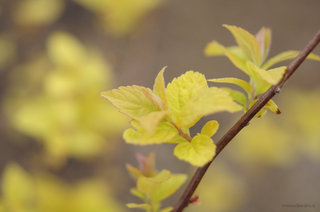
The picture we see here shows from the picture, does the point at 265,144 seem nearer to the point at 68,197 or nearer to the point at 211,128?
the point at 68,197

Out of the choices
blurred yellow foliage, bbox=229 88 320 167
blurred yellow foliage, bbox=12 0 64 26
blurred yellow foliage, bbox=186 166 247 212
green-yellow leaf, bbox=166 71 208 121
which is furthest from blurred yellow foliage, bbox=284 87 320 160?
green-yellow leaf, bbox=166 71 208 121

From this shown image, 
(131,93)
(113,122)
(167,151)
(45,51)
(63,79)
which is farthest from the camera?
(167,151)

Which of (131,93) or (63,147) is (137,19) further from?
(131,93)

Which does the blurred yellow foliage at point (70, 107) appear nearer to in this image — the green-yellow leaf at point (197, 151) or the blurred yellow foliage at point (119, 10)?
the blurred yellow foliage at point (119, 10)

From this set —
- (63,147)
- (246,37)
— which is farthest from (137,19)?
(246,37)

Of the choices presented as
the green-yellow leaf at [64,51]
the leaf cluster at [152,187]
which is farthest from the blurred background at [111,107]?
the leaf cluster at [152,187]

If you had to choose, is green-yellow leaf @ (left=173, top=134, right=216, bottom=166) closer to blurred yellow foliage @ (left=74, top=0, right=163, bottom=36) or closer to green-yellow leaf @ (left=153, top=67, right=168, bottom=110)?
green-yellow leaf @ (left=153, top=67, right=168, bottom=110)

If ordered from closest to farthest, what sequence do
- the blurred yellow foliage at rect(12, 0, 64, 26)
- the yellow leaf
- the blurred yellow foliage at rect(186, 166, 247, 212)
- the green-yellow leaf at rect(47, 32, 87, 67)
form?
the yellow leaf → the green-yellow leaf at rect(47, 32, 87, 67) → the blurred yellow foliage at rect(12, 0, 64, 26) → the blurred yellow foliage at rect(186, 166, 247, 212)
